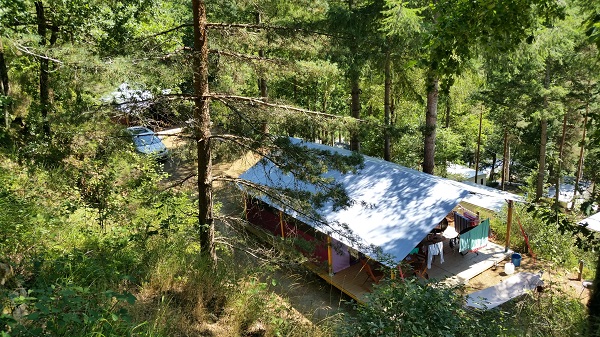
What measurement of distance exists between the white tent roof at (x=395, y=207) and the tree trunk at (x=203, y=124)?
1817 mm

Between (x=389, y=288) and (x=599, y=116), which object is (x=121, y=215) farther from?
(x=599, y=116)

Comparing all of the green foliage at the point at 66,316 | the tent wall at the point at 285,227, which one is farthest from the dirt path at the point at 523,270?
the green foliage at the point at 66,316

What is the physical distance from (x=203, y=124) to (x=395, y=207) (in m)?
5.05

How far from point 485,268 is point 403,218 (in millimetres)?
2729

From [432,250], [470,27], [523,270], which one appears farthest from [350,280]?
[470,27]

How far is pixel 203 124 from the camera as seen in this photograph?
5.39 metres

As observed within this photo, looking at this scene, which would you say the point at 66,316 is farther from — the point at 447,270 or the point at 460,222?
the point at 460,222

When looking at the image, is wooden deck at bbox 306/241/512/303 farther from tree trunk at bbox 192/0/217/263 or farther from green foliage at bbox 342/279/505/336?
green foliage at bbox 342/279/505/336

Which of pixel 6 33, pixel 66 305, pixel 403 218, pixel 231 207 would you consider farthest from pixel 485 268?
pixel 6 33

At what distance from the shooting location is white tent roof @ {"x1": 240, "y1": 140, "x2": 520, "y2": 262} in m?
7.89

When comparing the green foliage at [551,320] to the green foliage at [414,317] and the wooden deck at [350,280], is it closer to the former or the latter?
the green foliage at [414,317]

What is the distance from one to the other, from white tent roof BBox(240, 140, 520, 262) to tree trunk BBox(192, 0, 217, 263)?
182 cm

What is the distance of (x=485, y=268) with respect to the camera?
930 cm

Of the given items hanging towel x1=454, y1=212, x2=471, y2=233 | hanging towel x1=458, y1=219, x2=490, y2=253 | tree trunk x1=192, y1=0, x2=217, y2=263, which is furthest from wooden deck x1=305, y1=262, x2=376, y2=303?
tree trunk x1=192, y1=0, x2=217, y2=263
